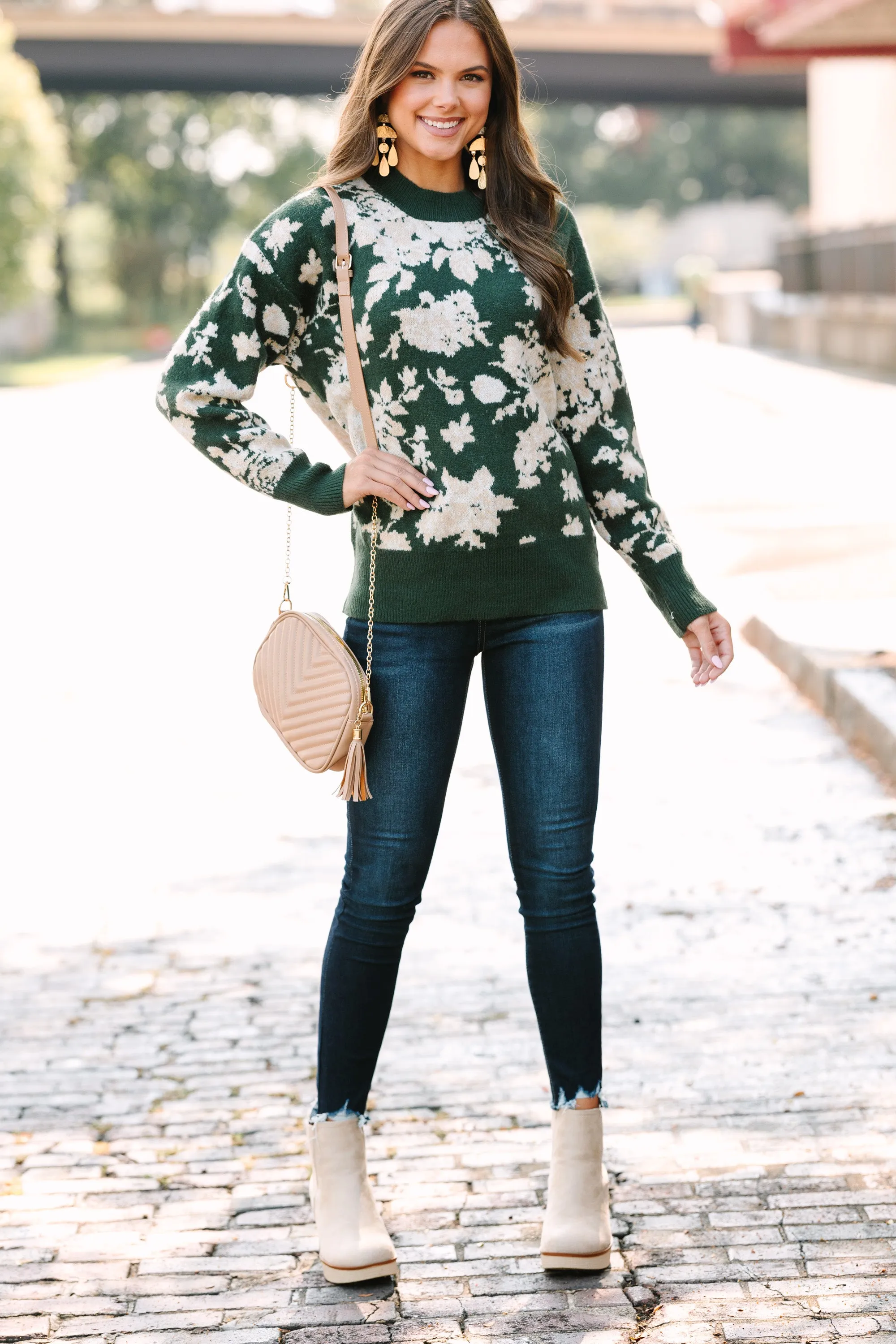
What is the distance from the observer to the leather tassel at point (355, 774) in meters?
2.75

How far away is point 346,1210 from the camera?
2.90 m

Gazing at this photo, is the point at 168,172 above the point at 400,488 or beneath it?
above

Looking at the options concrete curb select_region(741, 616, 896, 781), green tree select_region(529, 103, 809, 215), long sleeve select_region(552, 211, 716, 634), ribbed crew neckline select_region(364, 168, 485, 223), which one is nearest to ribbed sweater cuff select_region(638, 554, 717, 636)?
long sleeve select_region(552, 211, 716, 634)

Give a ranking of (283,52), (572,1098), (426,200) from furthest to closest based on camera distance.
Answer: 1. (283,52)
2. (572,1098)
3. (426,200)

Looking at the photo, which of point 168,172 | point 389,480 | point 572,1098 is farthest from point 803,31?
point 168,172

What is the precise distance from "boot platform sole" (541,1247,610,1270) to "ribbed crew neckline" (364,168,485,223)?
167 centimetres

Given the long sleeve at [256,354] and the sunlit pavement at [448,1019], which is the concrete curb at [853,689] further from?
the long sleeve at [256,354]

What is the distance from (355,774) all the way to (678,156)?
108254 millimetres

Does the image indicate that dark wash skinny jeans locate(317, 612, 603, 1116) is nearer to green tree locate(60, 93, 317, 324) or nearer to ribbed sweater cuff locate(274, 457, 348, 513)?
ribbed sweater cuff locate(274, 457, 348, 513)

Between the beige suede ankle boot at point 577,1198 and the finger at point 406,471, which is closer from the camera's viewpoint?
the finger at point 406,471

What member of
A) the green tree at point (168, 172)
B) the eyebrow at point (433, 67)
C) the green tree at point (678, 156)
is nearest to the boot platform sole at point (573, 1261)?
the eyebrow at point (433, 67)

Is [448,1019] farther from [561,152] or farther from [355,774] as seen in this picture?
[561,152]

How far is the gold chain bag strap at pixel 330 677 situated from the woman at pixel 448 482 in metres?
0.02

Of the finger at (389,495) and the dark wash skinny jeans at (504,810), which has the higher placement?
the finger at (389,495)
